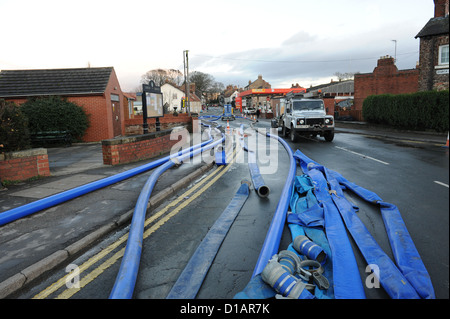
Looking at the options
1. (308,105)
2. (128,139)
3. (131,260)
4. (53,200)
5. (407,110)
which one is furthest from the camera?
(308,105)

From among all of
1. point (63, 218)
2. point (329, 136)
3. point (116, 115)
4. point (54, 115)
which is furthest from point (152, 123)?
point (63, 218)

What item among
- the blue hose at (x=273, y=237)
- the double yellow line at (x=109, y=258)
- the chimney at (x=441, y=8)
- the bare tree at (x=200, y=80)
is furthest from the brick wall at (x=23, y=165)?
the bare tree at (x=200, y=80)

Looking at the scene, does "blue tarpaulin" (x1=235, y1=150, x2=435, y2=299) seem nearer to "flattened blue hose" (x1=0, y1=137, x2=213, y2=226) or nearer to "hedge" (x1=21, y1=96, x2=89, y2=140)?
"flattened blue hose" (x1=0, y1=137, x2=213, y2=226)

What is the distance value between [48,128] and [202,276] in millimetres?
17070

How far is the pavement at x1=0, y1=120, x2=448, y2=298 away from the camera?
12.8 ft

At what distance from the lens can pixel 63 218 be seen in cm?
554

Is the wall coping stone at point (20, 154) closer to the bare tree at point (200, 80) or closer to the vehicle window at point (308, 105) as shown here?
the vehicle window at point (308, 105)

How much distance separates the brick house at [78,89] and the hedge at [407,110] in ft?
59.2

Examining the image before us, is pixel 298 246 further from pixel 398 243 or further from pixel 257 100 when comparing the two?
pixel 257 100

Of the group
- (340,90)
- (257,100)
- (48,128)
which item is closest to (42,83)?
(48,128)

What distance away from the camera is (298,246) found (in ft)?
12.6

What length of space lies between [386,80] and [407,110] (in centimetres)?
1964

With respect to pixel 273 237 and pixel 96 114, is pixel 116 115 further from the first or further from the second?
pixel 273 237

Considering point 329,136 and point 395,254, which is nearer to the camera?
point 395,254
